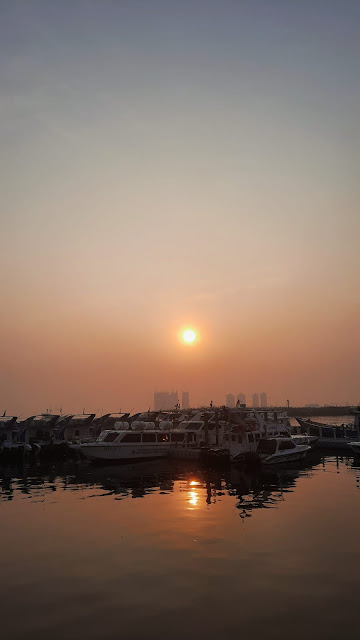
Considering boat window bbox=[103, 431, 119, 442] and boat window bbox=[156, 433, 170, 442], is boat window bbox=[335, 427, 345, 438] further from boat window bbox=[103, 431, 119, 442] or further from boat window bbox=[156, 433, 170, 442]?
boat window bbox=[103, 431, 119, 442]

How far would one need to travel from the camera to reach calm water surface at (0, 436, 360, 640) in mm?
14789

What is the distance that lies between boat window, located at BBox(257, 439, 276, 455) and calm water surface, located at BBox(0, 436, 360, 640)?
43.8 feet

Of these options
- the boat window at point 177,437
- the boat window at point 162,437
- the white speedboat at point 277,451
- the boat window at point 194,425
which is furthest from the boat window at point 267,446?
the boat window at point 162,437

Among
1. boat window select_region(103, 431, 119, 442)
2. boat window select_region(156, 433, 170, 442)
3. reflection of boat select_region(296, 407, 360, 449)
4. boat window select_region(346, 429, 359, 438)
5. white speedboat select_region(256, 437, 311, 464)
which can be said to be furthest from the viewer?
boat window select_region(346, 429, 359, 438)

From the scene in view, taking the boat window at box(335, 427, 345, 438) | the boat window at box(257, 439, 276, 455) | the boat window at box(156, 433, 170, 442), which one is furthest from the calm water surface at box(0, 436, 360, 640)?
the boat window at box(335, 427, 345, 438)

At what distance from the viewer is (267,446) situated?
5203 cm

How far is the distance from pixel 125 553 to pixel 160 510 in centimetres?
873

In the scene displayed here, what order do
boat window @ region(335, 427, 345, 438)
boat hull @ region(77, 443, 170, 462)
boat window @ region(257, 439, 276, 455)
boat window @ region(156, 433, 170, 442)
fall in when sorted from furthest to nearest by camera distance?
1. boat window @ region(335, 427, 345, 438)
2. boat window @ region(156, 433, 170, 442)
3. boat hull @ region(77, 443, 170, 462)
4. boat window @ region(257, 439, 276, 455)

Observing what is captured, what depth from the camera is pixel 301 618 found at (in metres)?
14.9

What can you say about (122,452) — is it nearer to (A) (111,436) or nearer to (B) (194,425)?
(A) (111,436)

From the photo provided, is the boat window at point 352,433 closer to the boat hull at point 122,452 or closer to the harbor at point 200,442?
the harbor at point 200,442

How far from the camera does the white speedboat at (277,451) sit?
50.1 m

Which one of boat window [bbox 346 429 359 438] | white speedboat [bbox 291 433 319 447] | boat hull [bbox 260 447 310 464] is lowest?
boat hull [bbox 260 447 310 464]

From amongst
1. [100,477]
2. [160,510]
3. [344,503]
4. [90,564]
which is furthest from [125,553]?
[100,477]
